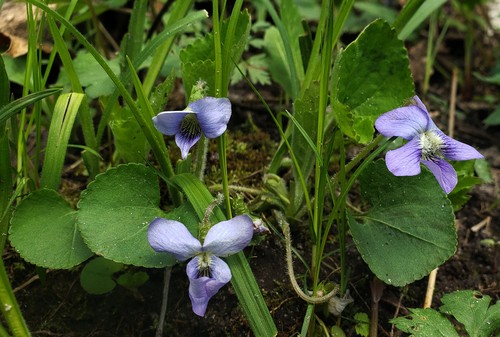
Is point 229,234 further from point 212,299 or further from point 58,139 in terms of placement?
point 58,139

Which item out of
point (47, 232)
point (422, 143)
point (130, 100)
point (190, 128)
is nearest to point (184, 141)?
point (190, 128)

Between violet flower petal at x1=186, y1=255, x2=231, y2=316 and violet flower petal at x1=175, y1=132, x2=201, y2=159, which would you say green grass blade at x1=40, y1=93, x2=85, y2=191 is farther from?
violet flower petal at x1=186, y1=255, x2=231, y2=316

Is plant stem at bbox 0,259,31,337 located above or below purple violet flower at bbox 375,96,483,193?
below

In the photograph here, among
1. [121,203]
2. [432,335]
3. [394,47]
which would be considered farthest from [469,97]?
[121,203]

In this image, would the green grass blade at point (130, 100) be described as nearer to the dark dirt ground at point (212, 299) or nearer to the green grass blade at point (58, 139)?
the green grass blade at point (58, 139)

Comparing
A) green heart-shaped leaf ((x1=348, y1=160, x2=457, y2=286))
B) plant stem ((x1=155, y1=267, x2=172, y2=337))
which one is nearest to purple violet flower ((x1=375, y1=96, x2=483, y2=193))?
green heart-shaped leaf ((x1=348, y1=160, x2=457, y2=286))

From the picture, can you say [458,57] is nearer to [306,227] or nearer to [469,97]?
[469,97]
